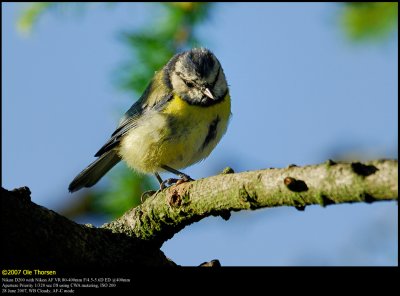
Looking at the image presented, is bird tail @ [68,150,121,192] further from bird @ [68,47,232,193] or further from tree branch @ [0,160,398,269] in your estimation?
tree branch @ [0,160,398,269]

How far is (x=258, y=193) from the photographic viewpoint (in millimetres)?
1823

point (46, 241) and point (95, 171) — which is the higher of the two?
point (95, 171)

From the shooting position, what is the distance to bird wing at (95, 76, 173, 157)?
4.01 m

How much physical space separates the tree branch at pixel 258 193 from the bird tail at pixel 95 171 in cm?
166

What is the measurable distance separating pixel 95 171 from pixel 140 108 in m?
0.63

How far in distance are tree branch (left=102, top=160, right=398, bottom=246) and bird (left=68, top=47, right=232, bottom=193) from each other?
1209 millimetres

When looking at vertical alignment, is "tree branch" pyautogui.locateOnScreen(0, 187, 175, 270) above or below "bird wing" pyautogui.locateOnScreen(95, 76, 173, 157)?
below

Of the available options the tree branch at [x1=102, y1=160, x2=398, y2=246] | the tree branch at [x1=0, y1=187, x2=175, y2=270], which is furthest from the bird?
the tree branch at [x1=0, y1=187, x2=175, y2=270]

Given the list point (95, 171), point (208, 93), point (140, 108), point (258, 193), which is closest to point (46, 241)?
point (258, 193)

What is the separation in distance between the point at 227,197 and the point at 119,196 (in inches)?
45.6

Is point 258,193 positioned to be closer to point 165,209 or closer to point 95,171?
point 165,209

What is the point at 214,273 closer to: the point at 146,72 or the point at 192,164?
the point at 146,72

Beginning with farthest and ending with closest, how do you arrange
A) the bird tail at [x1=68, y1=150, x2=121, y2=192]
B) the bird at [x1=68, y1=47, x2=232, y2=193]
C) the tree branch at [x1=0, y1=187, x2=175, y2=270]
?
1. the bird tail at [x1=68, y1=150, x2=121, y2=192]
2. the bird at [x1=68, y1=47, x2=232, y2=193]
3. the tree branch at [x1=0, y1=187, x2=175, y2=270]

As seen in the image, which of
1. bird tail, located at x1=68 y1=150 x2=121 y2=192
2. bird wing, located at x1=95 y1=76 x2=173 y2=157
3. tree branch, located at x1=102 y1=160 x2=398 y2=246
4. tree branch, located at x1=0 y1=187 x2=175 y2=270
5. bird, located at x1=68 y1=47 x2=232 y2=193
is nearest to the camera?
tree branch, located at x1=102 y1=160 x2=398 y2=246
